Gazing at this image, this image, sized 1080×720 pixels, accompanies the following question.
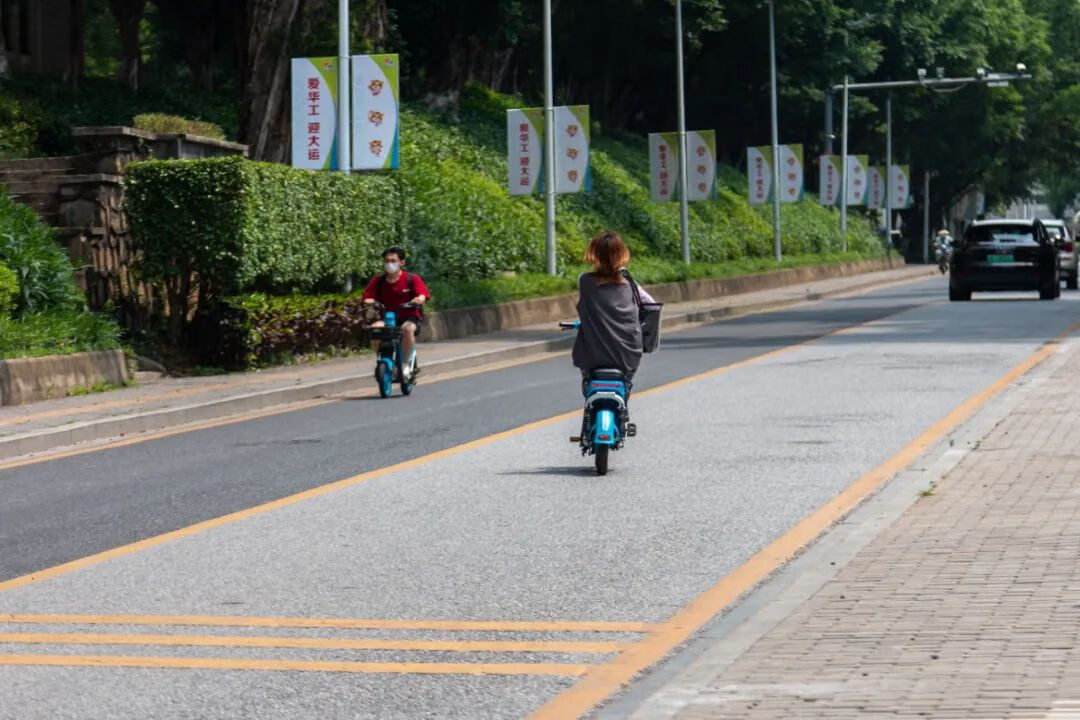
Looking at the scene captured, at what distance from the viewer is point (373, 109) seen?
28.5 metres

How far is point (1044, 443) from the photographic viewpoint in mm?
14250

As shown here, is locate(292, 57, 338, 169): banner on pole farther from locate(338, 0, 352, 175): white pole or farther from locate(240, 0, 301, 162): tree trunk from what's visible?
locate(240, 0, 301, 162): tree trunk

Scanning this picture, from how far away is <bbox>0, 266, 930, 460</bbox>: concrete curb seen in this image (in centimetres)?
1655

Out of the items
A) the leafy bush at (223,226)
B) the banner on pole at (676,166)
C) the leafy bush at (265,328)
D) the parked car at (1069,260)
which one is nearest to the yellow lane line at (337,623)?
the leafy bush at (223,226)

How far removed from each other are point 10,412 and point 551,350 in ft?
41.5

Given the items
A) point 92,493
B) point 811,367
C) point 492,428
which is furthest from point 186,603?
point 811,367

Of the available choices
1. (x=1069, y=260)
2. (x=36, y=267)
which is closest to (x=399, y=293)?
(x=36, y=267)

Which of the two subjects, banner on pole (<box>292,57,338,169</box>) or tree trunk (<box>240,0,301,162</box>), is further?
tree trunk (<box>240,0,301,162</box>)

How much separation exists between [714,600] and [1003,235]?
34.8 meters

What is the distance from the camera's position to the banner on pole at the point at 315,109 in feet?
91.7

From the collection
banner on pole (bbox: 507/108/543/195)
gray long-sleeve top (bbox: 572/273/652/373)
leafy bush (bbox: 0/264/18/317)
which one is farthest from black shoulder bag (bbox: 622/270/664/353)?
banner on pole (bbox: 507/108/543/195)

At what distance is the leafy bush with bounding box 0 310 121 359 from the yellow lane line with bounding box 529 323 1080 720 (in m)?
9.37

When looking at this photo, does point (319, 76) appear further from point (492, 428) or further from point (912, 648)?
point (912, 648)

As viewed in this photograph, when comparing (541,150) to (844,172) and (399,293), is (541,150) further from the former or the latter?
(844,172)
